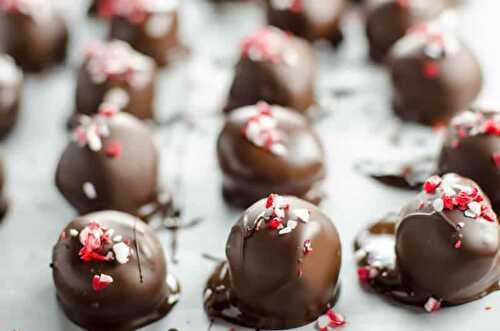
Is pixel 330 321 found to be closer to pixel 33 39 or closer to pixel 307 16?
pixel 307 16

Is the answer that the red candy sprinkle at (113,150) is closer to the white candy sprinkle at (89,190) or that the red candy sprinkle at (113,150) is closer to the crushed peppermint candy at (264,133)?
the white candy sprinkle at (89,190)

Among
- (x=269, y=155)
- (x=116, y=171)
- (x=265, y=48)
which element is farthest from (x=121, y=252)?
(x=265, y=48)

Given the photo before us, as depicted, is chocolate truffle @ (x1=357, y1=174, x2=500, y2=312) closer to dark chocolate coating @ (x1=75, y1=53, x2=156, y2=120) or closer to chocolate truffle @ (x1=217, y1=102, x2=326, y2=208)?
chocolate truffle @ (x1=217, y1=102, x2=326, y2=208)

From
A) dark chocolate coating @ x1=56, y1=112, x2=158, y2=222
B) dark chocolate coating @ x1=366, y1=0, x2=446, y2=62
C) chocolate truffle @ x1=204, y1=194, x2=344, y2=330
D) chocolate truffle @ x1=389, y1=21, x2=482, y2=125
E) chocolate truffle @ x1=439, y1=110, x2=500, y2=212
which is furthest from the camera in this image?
dark chocolate coating @ x1=366, y1=0, x2=446, y2=62

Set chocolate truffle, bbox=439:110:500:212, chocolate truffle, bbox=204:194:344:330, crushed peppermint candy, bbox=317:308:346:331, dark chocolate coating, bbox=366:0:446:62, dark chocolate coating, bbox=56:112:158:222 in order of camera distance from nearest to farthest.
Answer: chocolate truffle, bbox=204:194:344:330
crushed peppermint candy, bbox=317:308:346:331
chocolate truffle, bbox=439:110:500:212
dark chocolate coating, bbox=56:112:158:222
dark chocolate coating, bbox=366:0:446:62

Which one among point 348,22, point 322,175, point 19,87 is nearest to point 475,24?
point 348,22

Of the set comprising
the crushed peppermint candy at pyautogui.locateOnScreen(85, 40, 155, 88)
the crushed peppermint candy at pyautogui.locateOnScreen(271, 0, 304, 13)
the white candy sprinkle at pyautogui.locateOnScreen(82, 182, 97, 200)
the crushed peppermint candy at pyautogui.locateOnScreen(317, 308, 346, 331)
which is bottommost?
the crushed peppermint candy at pyautogui.locateOnScreen(317, 308, 346, 331)

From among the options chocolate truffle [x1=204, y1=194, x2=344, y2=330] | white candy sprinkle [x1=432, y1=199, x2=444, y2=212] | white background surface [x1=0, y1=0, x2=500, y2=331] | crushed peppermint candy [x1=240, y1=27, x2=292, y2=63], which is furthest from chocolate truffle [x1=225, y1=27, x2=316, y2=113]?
white candy sprinkle [x1=432, y1=199, x2=444, y2=212]
